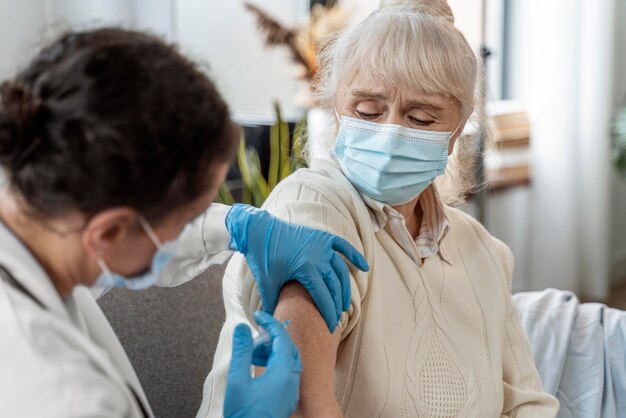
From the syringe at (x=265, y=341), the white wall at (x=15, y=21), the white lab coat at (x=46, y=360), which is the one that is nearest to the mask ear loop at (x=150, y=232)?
the white lab coat at (x=46, y=360)

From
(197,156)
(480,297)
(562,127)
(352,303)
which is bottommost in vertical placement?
(562,127)

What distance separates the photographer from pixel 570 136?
449cm

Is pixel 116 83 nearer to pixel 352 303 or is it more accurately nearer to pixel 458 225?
pixel 352 303

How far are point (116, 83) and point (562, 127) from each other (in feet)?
12.7

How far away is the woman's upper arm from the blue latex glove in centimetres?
14

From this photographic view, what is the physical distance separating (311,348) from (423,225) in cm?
50

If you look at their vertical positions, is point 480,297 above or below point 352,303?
below

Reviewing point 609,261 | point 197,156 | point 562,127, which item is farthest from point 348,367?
point 609,261

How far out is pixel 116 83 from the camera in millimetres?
871

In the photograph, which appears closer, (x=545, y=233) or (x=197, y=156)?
(x=197, y=156)

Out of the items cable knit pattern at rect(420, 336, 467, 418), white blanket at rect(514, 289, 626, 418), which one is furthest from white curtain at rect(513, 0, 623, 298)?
cable knit pattern at rect(420, 336, 467, 418)

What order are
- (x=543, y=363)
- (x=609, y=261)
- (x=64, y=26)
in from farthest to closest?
(x=609, y=261) < (x=543, y=363) < (x=64, y=26)

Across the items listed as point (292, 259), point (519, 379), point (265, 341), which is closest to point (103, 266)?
point (265, 341)

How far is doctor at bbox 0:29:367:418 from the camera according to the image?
859 mm
